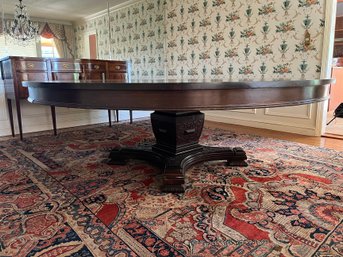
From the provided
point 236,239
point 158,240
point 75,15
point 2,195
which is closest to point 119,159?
point 2,195

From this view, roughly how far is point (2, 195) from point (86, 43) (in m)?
2.80

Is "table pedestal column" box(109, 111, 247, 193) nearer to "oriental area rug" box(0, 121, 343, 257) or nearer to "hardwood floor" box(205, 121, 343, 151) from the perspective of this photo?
"oriental area rug" box(0, 121, 343, 257)

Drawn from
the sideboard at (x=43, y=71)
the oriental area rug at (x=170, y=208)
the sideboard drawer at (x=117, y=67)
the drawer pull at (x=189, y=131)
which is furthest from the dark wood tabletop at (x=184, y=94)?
the sideboard drawer at (x=117, y=67)

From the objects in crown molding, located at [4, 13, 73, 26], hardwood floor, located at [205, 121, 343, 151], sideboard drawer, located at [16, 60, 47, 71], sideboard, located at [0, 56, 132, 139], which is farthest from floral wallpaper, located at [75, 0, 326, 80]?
sideboard drawer, located at [16, 60, 47, 71]

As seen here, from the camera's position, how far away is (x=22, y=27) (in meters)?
3.29

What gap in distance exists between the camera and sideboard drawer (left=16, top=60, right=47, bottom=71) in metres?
2.72

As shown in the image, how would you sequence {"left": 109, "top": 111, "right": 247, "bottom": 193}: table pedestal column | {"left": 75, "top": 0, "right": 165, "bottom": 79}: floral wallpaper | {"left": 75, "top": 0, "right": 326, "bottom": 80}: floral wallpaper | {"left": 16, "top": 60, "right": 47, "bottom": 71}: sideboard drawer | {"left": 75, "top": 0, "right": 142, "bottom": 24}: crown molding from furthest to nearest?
{"left": 75, "top": 0, "right": 165, "bottom": 79}: floral wallpaper
{"left": 75, "top": 0, "right": 142, "bottom": 24}: crown molding
{"left": 75, "top": 0, "right": 326, "bottom": 80}: floral wallpaper
{"left": 16, "top": 60, "right": 47, "bottom": 71}: sideboard drawer
{"left": 109, "top": 111, "right": 247, "bottom": 193}: table pedestal column

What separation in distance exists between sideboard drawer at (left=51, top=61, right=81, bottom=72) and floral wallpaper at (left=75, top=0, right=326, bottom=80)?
589 millimetres

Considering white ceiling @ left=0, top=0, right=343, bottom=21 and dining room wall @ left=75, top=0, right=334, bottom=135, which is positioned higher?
white ceiling @ left=0, top=0, right=343, bottom=21

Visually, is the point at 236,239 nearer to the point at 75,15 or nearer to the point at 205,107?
the point at 205,107

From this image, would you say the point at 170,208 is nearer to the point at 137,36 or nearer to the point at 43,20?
the point at 43,20

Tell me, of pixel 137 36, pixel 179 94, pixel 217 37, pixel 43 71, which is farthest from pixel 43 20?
pixel 179 94

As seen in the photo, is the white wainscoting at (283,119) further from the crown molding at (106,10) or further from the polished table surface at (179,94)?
the crown molding at (106,10)

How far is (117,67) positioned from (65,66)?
0.71m
